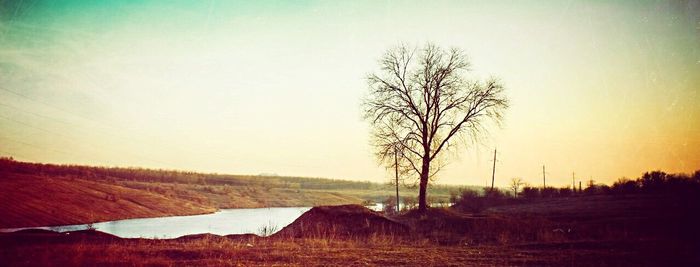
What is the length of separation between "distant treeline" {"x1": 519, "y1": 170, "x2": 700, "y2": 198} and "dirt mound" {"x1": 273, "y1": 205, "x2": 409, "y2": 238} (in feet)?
92.4

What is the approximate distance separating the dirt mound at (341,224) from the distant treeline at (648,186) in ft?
92.4

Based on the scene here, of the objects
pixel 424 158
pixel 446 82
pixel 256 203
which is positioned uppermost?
pixel 446 82

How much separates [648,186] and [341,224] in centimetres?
3783

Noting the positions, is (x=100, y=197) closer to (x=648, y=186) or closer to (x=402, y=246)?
(x=402, y=246)

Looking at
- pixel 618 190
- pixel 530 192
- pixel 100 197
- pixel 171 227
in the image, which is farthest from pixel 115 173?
pixel 618 190

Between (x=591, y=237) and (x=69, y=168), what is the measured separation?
84374mm

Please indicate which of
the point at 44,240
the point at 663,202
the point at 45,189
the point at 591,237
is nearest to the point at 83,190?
the point at 45,189

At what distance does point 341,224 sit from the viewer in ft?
76.0

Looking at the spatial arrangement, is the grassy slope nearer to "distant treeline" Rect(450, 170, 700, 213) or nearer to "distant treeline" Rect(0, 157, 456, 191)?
"distant treeline" Rect(0, 157, 456, 191)

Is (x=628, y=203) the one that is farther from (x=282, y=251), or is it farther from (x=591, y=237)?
(x=282, y=251)

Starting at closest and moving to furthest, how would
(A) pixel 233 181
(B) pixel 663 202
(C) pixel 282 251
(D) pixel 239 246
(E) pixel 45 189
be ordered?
(C) pixel 282 251
(D) pixel 239 246
(B) pixel 663 202
(E) pixel 45 189
(A) pixel 233 181

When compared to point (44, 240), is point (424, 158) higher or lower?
higher

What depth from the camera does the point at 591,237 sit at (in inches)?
706

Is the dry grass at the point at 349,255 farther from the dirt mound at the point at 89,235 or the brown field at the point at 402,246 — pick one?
the dirt mound at the point at 89,235
